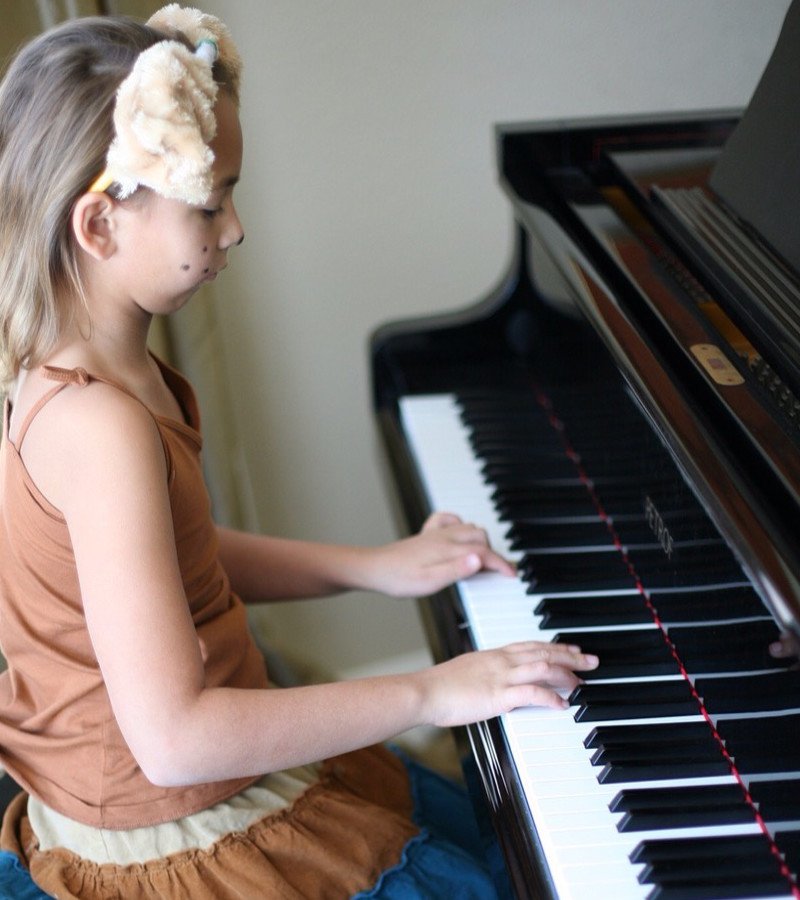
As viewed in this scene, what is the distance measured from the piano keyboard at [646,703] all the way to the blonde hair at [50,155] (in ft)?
2.01

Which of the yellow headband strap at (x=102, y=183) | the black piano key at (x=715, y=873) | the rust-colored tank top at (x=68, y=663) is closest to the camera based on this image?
the black piano key at (x=715, y=873)

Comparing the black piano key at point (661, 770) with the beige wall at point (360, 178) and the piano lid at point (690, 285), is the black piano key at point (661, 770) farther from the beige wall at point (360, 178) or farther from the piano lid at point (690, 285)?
the beige wall at point (360, 178)

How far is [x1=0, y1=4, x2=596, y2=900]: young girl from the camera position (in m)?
1.01

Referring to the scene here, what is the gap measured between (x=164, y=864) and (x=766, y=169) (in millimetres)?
1077

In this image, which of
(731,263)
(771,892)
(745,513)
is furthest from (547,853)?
(731,263)

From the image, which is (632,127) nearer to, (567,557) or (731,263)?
(731,263)

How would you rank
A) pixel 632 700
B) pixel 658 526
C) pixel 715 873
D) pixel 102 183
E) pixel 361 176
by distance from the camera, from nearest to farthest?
pixel 715 873 < pixel 102 183 < pixel 632 700 < pixel 658 526 < pixel 361 176

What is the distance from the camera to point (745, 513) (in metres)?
0.97

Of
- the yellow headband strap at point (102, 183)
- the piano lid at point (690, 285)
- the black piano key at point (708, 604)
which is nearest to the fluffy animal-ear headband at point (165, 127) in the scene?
the yellow headband strap at point (102, 183)

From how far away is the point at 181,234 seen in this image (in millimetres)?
1067

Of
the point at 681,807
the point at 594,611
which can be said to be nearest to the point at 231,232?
the point at 594,611

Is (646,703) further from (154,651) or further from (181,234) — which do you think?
(181,234)

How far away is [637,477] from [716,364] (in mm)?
180

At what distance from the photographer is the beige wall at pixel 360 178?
2.18 meters
